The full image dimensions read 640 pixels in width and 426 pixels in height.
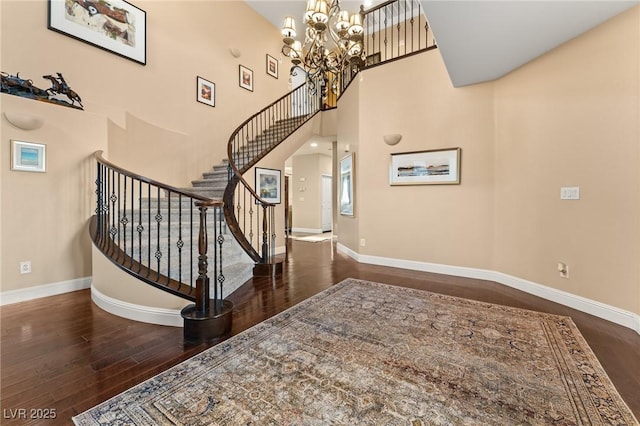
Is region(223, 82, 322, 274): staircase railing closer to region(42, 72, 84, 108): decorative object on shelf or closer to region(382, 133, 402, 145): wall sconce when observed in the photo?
region(382, 133, 402, 145): wall sconce

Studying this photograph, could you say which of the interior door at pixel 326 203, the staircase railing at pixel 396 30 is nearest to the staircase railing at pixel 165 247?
the staircase railing at pixel 396 30

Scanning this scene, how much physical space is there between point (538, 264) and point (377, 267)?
2155 mm

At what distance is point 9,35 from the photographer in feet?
10.6

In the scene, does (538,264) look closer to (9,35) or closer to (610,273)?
(610,273)

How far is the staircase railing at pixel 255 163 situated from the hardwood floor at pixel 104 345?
864 millimetres

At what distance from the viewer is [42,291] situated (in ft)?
10.6

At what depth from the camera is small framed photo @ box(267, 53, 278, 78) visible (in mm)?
7088

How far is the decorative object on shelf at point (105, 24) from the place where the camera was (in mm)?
3656

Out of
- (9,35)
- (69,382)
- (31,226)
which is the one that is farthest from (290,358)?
(9,35)

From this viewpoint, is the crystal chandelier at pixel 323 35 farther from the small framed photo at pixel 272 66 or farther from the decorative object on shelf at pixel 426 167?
the small framed photo at pixel 272 66

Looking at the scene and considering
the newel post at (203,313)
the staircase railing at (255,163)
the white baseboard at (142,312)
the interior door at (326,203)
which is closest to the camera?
the newel post at (203,313)

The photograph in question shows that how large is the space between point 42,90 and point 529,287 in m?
6.47

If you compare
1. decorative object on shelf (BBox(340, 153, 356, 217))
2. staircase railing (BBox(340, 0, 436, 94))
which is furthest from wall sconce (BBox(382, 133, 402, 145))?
staircase railing (BBox(340, 0, 436, 94))

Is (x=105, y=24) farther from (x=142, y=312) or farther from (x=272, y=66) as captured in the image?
(x=142, y=312)
